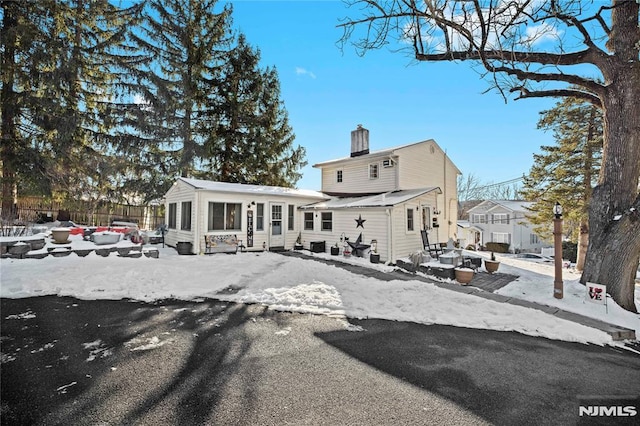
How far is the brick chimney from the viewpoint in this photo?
52.7 ft

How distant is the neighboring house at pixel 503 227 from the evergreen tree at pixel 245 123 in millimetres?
22624

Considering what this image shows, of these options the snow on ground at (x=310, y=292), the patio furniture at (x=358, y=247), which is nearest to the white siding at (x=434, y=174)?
the patio furniture at (x=358, y=247)

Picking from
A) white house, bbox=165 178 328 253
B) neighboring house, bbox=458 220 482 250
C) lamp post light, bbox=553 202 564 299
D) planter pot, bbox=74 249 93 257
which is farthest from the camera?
neighboring house, bbox=458 220 482 250

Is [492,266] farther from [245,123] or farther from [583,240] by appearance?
[245,123]

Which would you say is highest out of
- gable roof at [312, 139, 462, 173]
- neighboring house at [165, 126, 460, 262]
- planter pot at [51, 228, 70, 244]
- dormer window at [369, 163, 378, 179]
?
gable roof at [312, 139, 462, 173]

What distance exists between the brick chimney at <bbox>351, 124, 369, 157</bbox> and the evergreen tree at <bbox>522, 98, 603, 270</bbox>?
8.28m

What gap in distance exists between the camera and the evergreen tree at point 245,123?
18312 mm

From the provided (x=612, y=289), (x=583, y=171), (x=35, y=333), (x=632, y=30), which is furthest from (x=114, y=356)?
(x=583, y=171)

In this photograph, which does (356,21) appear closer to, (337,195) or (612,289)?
(612,289)

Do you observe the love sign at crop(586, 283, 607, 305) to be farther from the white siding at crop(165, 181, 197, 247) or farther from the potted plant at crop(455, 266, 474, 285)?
the white siding at crop(165, 181, 197, 247)

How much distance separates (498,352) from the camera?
11.7 ft

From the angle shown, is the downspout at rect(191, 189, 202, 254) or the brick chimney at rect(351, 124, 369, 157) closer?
the downspout at rect(191, 189, 202, 254)

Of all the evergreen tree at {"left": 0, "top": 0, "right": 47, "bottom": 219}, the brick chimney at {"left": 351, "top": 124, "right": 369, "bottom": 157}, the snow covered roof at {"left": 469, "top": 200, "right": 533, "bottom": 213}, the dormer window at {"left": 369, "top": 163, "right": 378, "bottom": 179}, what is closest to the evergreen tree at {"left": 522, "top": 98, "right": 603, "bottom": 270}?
the dormer window at {"left": 369, "top": 163, "right": 378, "bottom": 179}

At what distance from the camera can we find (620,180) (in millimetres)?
6066
